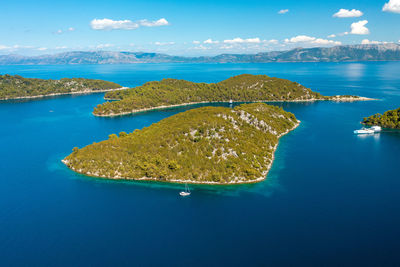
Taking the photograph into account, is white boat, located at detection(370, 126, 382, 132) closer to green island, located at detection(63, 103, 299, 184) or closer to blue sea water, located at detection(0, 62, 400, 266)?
blue sea water, located at detection(0, 62, 400, 266)

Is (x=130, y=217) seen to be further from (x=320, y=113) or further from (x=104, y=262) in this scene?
(x=320, y=113)

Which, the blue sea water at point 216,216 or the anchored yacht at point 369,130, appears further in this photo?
the anchored yacht at point 369,130

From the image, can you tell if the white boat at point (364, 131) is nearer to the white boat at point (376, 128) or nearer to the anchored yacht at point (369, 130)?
the anchored yacht at point (369, 130)

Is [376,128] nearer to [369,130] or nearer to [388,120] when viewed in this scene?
[369,130]

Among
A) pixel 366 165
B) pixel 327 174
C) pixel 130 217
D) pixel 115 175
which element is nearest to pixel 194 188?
pixel 130 217

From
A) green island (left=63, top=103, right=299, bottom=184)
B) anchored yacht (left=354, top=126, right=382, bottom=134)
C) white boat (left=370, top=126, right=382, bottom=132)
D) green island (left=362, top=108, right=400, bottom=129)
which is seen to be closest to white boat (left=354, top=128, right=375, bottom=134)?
anchored yacht (left=354, top=126, right=382, bottom=134)

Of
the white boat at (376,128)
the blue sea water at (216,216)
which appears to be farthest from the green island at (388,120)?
the blue sea water at (216,216)

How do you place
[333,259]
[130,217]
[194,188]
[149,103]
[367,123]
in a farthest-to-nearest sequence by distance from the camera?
1. [149,103]
2. [367,123]
3. [194,188]
4. [130,217]
5. [333,259]

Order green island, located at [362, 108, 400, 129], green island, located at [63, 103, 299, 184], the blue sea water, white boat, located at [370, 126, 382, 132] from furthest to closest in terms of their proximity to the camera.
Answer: green island, located at [362, 108, 400, 129] < white boat, located at [370, 126, 382, 132] < green island, located at [63, 103, 299, 184] < the blue sea water
